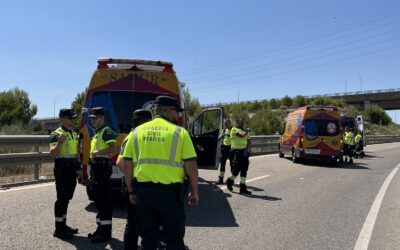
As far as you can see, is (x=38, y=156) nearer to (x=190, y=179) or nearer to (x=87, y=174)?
(x=87, y=174)

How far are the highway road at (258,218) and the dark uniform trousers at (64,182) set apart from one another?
0.39 meters

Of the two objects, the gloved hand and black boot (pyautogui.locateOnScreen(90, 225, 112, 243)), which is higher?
the gloved hand

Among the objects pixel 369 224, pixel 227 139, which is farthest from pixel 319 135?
pixel 369 224

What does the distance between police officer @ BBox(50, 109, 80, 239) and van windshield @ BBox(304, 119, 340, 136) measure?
A: 13825 millimetres

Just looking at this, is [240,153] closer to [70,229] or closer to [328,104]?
[70,229]

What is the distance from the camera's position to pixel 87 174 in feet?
24.5

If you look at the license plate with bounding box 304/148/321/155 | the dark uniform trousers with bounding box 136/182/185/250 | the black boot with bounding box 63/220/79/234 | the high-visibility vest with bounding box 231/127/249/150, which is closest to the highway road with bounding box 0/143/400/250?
the black boot with bounding box 63/220/79/234

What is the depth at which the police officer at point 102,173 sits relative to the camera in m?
5.79

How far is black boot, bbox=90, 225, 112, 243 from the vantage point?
223 inches

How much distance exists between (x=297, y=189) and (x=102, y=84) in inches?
222

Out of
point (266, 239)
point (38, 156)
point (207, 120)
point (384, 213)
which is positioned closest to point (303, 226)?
point (266, 239)

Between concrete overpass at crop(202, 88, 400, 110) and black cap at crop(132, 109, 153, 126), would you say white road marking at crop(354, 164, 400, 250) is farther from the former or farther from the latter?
concrete overpass at crop(202, 88, 400, 110)

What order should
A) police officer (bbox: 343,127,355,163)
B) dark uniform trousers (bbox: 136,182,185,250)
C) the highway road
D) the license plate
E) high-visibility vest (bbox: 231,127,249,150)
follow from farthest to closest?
police officer (bbox: 343,127,355,163) < the license plate < high-visibility vest (bbox: 231,127,249,150) < the highway road < dark uniform trousers (bbox: 136,182,185,250)

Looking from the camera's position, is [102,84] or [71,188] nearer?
[71,188]
